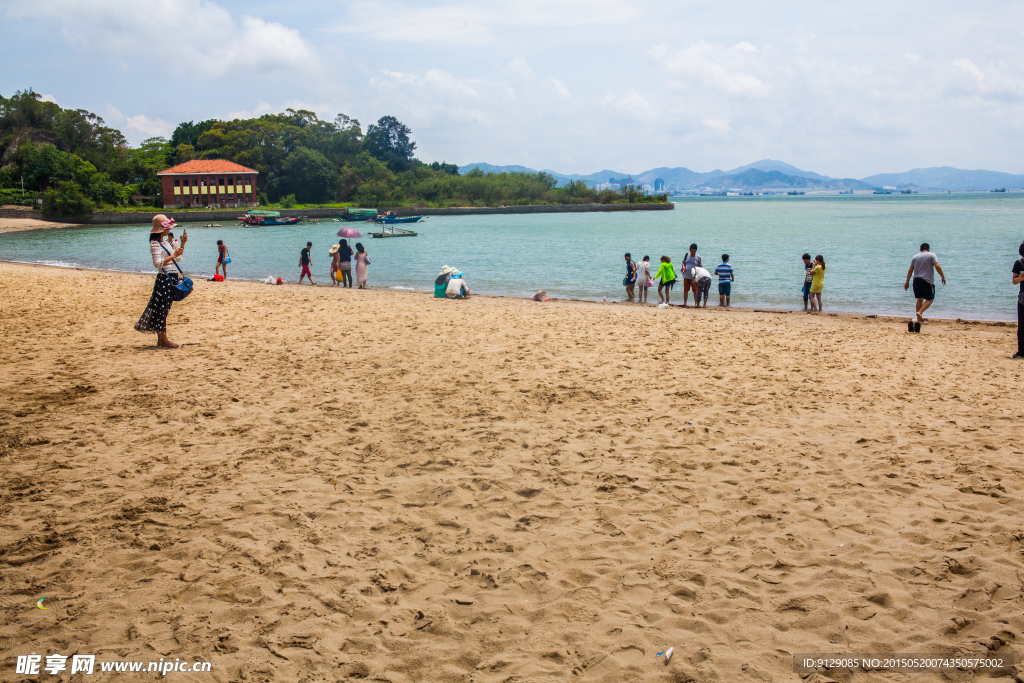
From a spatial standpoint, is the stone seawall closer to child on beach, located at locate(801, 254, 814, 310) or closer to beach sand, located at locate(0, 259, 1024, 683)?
child on beach, located at locate(801, 254, 814, 310)

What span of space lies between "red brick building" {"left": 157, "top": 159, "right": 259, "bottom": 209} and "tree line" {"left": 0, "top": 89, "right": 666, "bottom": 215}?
4.94 meters

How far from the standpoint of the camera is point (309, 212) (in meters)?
92.5

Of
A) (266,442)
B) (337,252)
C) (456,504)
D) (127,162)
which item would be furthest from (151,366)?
(127,162)

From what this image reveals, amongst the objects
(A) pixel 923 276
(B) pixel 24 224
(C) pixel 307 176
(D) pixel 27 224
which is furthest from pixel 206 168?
(A) pixel 923 276

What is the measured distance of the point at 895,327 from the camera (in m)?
13.3

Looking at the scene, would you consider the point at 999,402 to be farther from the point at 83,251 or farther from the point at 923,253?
the point at 83,251

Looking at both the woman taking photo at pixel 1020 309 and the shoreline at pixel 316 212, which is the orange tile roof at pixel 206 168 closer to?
the shoreline at pixel 316 212

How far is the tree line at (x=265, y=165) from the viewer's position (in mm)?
79312

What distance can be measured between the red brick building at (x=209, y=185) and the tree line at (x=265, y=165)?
16.2ft

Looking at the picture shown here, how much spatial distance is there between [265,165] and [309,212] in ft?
58.3

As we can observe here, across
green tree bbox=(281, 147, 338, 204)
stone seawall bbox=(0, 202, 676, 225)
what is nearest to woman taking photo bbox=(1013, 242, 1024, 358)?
stone seawall bbox=(0, 202, 676, 225)

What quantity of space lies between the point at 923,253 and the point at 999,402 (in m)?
6.51

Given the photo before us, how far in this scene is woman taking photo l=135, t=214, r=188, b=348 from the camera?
8086mm

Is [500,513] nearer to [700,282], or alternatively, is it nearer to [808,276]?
[700,282]
